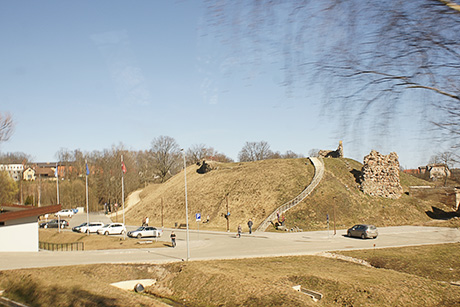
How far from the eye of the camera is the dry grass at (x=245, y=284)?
1653 centimetres

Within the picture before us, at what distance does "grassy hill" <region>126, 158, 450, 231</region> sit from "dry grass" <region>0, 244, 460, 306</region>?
944 inches

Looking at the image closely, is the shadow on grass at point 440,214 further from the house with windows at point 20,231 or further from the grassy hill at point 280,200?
the house with windows at point 20,231

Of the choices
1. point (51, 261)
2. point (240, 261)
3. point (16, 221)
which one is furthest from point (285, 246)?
point (16, 221)

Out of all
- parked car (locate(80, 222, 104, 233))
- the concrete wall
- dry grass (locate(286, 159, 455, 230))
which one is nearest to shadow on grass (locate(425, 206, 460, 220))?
dry grass (locate(286, 159, 455, 230))

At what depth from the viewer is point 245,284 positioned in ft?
60.8

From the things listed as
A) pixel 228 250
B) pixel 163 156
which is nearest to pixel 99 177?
pixel 163 156

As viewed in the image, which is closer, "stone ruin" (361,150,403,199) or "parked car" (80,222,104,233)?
"parked car" (80,222,104,233)

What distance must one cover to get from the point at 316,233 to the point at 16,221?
1264 inches

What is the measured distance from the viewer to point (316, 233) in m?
45.1

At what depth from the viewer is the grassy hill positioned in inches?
2115

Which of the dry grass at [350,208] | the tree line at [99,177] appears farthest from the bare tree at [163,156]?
the dry grass at [350,208]

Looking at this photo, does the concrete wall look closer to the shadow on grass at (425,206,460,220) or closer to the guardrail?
the guardrail

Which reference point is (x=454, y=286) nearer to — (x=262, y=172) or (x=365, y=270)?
(x=365, y=270)

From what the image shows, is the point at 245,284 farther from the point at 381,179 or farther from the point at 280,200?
the point at 381,179
